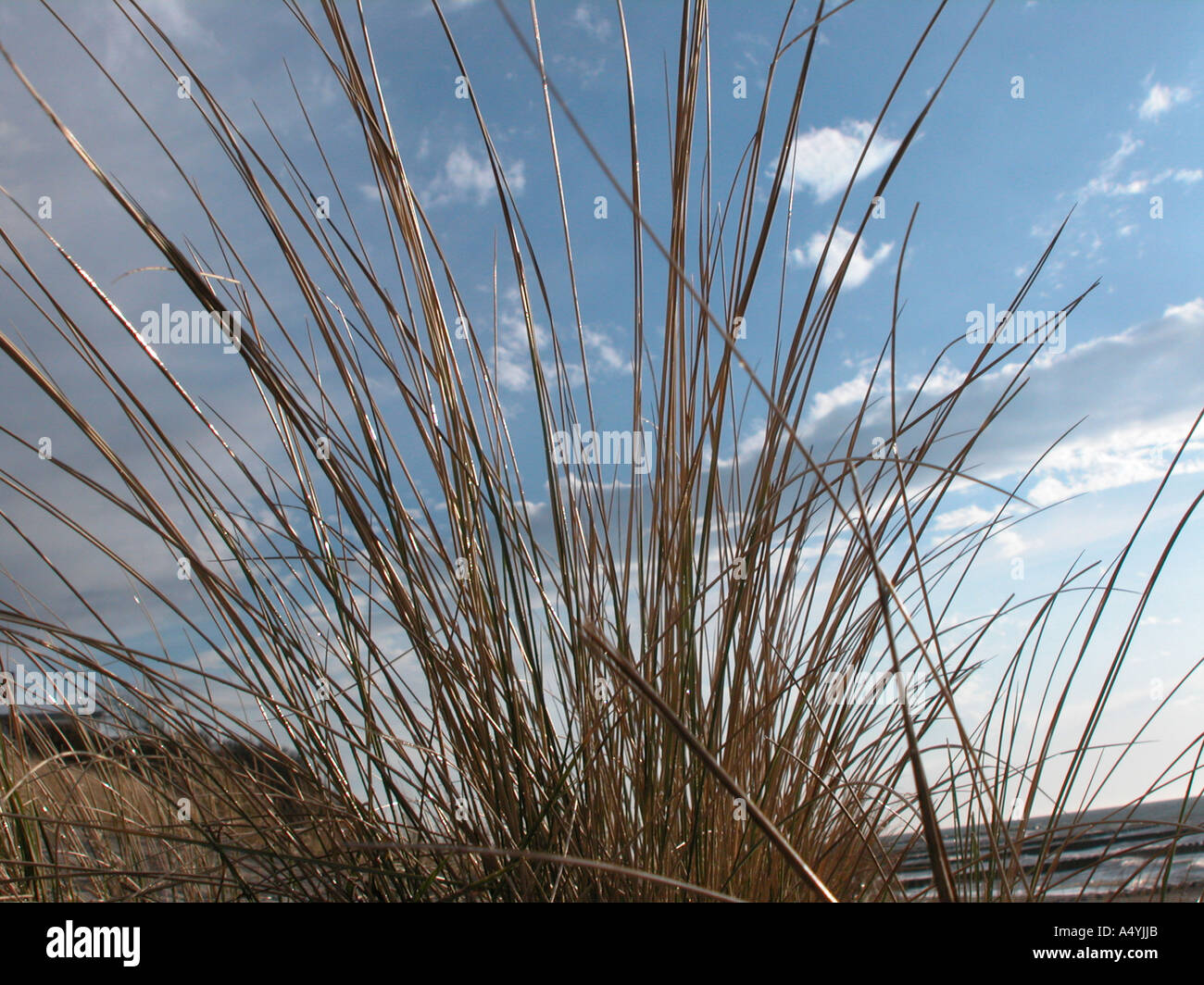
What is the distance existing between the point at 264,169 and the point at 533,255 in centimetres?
35

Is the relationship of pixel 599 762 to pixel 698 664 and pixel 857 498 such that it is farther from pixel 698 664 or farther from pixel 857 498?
pixel 857 498

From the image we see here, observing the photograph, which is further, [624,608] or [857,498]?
[624,608]

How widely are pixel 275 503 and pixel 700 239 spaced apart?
26.5 inches

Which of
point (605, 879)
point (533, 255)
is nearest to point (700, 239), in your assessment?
point (533, 255)

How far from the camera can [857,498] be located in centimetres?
49

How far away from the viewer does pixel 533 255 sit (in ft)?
3.56

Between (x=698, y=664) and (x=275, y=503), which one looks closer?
(x=698, y=664)

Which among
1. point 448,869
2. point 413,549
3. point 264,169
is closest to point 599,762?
point 448,869

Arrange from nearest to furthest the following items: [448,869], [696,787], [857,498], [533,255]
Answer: [857,498], [696,787], [448,869], [533,255]
